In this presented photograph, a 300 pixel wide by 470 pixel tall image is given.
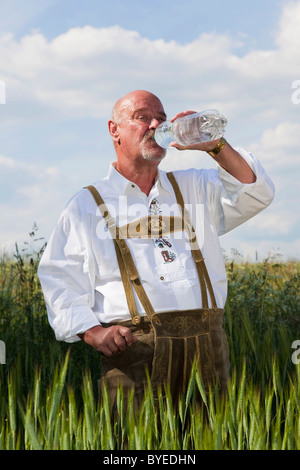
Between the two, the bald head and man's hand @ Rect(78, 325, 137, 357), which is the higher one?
the bald head

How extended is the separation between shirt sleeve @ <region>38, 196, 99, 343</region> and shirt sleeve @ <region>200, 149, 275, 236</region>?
2.53ft

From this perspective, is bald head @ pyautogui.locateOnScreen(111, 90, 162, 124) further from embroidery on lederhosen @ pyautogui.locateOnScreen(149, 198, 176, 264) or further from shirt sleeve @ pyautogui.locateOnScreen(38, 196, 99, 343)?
embroidery on lederhosen @ pyautogui.locateOnScreen(149, 198, 176, 264)

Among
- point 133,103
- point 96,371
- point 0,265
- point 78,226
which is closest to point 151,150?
point 133,103

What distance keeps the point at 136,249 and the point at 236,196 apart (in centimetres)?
62

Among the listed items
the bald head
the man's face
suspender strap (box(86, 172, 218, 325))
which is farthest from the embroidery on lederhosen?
the bald head

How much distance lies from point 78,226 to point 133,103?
0.76 metres

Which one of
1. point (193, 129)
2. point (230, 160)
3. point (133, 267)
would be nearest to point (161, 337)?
point (133, 267)

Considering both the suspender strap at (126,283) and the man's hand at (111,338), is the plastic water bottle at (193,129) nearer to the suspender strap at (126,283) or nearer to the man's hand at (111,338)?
the suspender strap at (126,283)

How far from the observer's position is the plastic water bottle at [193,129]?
3503 millimetres

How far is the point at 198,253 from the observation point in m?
3.59

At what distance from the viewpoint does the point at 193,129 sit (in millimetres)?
3588

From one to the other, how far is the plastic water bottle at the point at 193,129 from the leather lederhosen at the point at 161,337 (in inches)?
17.5

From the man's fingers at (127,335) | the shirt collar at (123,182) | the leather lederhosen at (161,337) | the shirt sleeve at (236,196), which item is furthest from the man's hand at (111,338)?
the shirt sleeve at (236,196)

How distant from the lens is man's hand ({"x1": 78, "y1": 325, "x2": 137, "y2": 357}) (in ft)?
10.7
